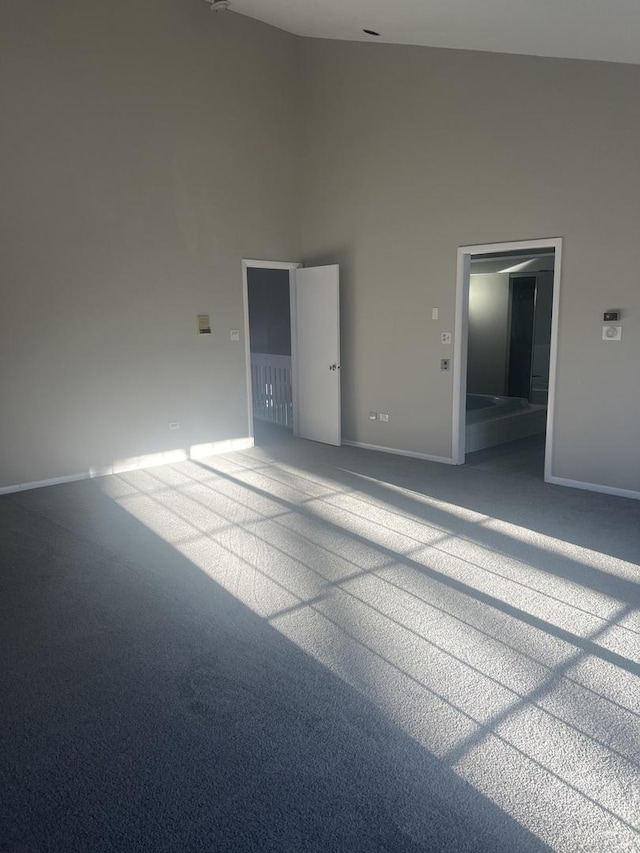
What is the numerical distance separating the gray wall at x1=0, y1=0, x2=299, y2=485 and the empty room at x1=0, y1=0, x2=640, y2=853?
0.03m

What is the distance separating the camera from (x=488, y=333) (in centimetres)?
979

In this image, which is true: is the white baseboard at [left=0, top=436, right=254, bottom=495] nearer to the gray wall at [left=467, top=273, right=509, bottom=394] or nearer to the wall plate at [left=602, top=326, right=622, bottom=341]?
the wall plate at [left=602, top=326, right=622, bottom=341]

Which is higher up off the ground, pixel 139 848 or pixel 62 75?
pixel 62 75

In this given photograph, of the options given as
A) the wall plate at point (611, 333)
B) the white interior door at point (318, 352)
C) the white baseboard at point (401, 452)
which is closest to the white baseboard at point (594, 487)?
the white baseboard at point (401, 452)

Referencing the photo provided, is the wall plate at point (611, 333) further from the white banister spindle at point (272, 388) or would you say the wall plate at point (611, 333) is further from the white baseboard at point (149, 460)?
the white banister spindle at point (272, 388)

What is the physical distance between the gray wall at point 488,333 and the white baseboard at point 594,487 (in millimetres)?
4399

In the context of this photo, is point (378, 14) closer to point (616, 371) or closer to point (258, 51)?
point (258, 51)

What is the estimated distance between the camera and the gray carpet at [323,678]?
6.37 ft

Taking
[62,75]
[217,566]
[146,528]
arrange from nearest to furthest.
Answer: [217,566] < [146,528] < [62,75]

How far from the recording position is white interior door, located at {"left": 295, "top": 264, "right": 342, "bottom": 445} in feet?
22.3

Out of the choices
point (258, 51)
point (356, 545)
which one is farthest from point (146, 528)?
point (258, 51)

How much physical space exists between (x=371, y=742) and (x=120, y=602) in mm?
1731

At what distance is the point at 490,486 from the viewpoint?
5359mm

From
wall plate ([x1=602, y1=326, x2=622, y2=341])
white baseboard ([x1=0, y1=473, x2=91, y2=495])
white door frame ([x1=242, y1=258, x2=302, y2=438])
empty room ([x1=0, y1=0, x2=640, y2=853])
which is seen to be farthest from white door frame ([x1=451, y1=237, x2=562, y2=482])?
white baseboard ([x1=0, y1=473, x2=91, y2=495])
